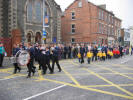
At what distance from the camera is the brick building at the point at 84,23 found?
37.3 meters

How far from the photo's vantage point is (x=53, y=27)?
28.6m

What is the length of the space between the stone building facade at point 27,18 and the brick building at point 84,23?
10104mm

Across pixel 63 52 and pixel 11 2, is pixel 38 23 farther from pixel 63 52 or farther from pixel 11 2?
pixel 63 52

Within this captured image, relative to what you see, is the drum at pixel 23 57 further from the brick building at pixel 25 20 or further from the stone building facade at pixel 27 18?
the stone building facade at pixel 27 18

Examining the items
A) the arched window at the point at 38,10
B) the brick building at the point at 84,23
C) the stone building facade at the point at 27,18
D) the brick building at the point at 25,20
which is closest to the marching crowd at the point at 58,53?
the brick building at the point at 25,20

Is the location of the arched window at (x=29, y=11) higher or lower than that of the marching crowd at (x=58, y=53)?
higher

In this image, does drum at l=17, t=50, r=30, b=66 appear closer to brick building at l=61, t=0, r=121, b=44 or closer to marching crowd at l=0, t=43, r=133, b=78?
marching crowd at l=0, t=43, r=133, b=78

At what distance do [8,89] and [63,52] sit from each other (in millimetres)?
13578

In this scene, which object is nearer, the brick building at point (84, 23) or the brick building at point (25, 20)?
the brick building at point (25, 20)

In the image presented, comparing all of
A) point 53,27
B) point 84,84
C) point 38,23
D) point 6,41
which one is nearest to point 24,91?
point 84,84

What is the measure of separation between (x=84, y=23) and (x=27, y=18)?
17922mm

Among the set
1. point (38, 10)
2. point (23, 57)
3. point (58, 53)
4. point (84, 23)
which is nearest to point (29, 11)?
point (38, 10)

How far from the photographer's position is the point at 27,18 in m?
23.4

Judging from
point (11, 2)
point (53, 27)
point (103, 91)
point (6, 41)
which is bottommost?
point (103, 91)
